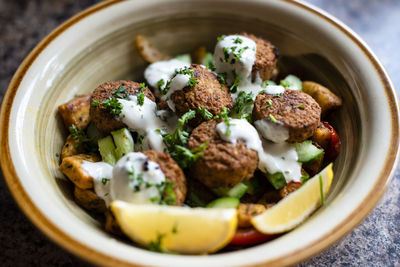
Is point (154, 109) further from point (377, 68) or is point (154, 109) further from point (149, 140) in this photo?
point (377, 68)

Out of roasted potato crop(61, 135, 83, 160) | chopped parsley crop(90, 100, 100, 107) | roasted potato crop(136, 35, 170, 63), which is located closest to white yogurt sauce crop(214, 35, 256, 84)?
roasted potato crop(136, 35, 170, 63)

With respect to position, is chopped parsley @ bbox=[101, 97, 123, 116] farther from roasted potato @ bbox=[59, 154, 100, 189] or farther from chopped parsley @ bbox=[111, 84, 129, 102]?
roasted potato @ bbox=[59, 154, 100, 189]

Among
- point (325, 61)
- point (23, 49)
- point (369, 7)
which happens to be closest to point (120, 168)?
point (325, 61)

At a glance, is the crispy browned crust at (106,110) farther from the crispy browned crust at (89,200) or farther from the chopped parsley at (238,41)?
the chopped parsley at (238,41)

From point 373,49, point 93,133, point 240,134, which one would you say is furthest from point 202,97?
point 373,49

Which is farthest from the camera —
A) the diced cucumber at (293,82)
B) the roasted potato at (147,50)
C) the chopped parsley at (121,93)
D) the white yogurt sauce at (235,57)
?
the roasted potato at (147,50)

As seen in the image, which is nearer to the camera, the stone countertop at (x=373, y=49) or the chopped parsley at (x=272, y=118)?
the chopped parsley at (x=272, y=118)

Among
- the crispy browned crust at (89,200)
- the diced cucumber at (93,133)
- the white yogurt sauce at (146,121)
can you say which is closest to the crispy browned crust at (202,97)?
the white yogurt sauce at (146,121)
